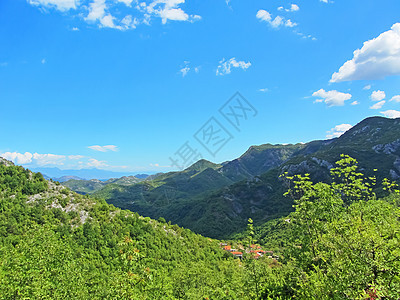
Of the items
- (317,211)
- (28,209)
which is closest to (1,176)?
(28,209)

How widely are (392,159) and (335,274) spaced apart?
248m

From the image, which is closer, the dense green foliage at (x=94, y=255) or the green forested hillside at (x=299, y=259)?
the green forested hillside at (x=299, y=259)

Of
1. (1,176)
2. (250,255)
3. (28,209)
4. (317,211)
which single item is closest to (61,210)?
(28,209)

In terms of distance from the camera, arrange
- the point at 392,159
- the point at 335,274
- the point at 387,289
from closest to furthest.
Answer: the point at 387,289 < the point at 335,274 < the point at 392,159

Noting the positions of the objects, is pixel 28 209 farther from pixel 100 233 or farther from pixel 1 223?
pixel 100 233

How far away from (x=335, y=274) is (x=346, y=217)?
210 inches

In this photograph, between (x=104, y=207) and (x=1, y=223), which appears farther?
(x=104, y=207)

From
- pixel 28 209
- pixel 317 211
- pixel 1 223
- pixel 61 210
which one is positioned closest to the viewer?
pixel 317 211

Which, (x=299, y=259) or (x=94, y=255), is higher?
(x=94, y=255)

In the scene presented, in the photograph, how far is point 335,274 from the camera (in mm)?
10336

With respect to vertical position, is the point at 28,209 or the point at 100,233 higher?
the point at 28,209

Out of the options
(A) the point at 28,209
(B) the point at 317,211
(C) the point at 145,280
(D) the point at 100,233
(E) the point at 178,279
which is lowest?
(E) the point at 178,279

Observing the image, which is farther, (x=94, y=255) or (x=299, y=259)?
(x=94, y=255)

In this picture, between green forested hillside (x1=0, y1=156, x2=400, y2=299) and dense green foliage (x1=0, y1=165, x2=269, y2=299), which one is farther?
dense green foliage (x1=0, y1=165, x2=269, y2=299)
